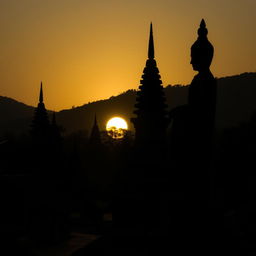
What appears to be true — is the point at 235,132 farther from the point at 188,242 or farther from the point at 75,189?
the point at 188,242

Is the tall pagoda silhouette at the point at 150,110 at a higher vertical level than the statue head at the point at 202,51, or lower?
higher

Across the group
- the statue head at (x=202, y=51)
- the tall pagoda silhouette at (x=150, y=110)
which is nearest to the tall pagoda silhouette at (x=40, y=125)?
the tall pagoda silhouette at (x=150, y=110)

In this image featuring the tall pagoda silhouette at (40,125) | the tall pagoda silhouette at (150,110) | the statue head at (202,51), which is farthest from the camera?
the tall pagoda silhouette at (40,125)

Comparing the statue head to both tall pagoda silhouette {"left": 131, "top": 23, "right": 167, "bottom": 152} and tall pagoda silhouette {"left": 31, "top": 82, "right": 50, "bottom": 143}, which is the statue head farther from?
tall pagoda silhouette {"left": 31, "top": 82, "right": 50, "bottom": 143}

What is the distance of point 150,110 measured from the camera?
33.7 m

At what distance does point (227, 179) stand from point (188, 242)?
109 ft

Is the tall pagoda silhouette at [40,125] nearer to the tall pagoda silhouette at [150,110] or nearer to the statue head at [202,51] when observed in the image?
the tall pagoda silhouette at [150,110]

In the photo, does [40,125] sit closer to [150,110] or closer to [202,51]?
[150,110]

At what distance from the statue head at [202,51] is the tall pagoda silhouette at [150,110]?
24148 mm

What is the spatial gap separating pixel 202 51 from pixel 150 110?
25.7 metres

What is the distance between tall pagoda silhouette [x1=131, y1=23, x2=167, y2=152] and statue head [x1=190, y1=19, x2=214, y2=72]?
2415 cm

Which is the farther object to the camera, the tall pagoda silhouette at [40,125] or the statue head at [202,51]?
the tall pagoda silhouette at [40,125]

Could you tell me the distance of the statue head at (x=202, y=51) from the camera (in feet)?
26.2

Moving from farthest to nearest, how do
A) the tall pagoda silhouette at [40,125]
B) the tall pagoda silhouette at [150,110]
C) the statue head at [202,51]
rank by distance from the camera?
the tall pagoda silhouette at [40,125] → the tall pagoda silhouette at [150,110] → the statue head at [202,51]
